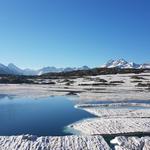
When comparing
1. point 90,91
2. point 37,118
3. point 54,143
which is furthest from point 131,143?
point 90,91

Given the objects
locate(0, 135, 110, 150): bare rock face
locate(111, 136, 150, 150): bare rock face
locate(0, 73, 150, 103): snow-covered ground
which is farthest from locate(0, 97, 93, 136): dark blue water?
locate(0, 73, 150, 103): snow-covered ground

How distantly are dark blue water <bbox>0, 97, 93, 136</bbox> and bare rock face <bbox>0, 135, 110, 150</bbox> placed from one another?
9.88ft

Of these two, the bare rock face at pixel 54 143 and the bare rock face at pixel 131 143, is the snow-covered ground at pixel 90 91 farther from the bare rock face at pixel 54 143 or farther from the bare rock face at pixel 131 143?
the bare rock face at pixel 131 143

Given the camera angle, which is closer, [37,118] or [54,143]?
[54,143]

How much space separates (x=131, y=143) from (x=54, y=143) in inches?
210

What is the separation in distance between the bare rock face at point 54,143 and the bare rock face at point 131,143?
867mm

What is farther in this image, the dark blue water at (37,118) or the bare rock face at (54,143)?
the dark blue water at (37,118)

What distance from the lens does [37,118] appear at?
1319 inches

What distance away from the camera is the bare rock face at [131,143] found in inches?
830

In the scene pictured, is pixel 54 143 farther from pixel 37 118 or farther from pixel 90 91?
pixel 90 91

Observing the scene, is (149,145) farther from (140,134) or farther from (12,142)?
(12,142)

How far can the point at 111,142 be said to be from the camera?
22.8 meters

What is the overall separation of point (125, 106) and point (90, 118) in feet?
34.1

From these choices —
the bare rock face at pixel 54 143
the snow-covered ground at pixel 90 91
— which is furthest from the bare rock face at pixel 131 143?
the snow-covered ground at pixel 90 91
